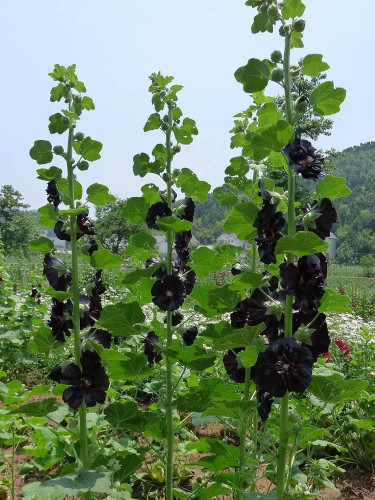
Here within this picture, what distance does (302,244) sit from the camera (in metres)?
1.54

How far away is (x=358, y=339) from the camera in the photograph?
5.95m

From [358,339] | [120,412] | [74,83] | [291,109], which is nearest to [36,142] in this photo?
[74,83]

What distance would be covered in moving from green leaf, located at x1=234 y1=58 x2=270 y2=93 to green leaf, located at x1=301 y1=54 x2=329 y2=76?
0.15 meters

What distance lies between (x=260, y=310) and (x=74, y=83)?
4.43 ft

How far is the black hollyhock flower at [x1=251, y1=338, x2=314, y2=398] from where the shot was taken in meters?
1.62

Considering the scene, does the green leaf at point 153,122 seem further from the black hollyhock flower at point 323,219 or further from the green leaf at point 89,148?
the black hollyhock flower at point 323,219

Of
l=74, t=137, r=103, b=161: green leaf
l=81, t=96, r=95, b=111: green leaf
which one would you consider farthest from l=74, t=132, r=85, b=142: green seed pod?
l=81, t=96, r=95, b=111: green leaf

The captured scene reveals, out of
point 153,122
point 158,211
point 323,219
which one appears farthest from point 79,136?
point 323,219

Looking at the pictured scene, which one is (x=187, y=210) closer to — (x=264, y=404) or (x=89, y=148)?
(x=89, y=148)

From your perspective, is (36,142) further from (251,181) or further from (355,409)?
(355,409)

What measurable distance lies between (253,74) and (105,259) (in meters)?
1.00

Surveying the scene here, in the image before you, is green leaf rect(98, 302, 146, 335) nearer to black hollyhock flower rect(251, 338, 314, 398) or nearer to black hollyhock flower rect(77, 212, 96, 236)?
black hollyhock flower rect(77, 212, 96, 236)

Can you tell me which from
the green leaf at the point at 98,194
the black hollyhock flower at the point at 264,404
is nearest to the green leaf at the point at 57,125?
the green leaf at the point at 98,194

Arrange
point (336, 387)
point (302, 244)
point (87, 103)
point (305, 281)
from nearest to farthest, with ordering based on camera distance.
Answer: point (302, 244), point (305, 281), point (336, 387), point (87, 103)
